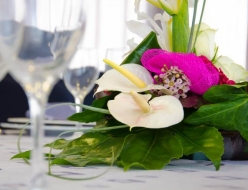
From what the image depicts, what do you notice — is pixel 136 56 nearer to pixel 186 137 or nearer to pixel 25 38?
pixel 186 137

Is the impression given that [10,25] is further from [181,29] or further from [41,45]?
[181,29]

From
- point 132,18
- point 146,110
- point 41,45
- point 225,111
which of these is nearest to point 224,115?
point 225,111

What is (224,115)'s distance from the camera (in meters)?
0.70

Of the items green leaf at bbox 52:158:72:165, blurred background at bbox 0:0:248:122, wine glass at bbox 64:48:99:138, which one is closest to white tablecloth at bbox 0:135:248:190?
green leaf at bbox 52:158:72:165

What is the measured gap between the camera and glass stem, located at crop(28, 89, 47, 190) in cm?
46

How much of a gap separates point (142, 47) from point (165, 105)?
149 millimetres

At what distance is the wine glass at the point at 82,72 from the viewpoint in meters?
1.29

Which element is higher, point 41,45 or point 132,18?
point 41,45

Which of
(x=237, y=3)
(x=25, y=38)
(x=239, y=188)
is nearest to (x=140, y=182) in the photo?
(x=239, y=188)

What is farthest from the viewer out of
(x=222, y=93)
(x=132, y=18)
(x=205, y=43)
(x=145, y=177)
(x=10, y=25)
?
(x=132, y=18)

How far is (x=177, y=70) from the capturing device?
2.41 ft

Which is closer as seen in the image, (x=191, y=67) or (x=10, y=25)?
(x=10, y=25)

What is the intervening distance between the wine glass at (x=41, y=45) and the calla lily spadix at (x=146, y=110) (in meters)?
0.19

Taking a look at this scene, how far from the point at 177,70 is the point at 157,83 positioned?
3cm
